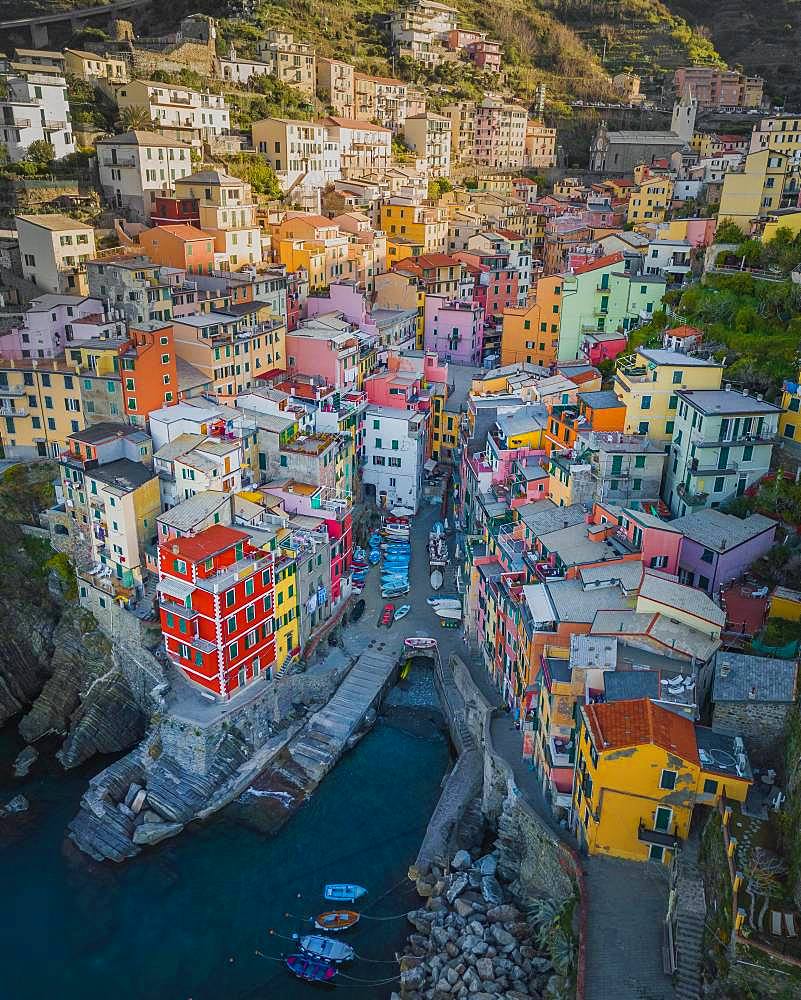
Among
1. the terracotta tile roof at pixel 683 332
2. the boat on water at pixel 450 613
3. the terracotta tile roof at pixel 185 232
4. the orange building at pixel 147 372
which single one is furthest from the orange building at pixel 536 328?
the orange building at pixel 147 372

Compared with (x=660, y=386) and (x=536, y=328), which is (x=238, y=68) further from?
(x=660, y=386)

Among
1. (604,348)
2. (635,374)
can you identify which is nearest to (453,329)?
(604,348)

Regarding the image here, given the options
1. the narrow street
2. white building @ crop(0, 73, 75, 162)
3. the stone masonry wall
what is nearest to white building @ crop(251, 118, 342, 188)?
white building @ crop(0, 73, 75, 162)

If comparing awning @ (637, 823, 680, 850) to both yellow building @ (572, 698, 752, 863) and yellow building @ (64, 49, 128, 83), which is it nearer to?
yellow building @ (572, 698, 752, 863)

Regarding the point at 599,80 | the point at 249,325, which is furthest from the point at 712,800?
the point at 599,80

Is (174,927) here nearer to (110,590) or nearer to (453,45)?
(110,590)

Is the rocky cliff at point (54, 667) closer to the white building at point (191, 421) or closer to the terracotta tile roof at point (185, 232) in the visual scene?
the white building at point (191, 421)
